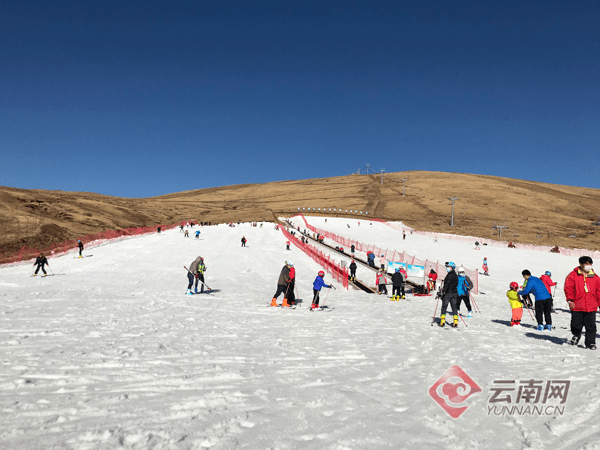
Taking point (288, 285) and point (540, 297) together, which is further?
point (288, 285)

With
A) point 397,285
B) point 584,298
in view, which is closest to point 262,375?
point 584,298

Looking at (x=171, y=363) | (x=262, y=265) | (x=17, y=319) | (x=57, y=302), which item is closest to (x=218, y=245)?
(x=262, y=265)

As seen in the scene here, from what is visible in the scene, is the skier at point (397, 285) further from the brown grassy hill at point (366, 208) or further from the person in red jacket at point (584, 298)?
the brown grassy hill at point (366, 208)

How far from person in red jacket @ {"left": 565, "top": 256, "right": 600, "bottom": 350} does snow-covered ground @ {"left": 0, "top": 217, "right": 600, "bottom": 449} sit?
0.40 metres

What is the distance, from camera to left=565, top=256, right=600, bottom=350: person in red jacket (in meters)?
7.31

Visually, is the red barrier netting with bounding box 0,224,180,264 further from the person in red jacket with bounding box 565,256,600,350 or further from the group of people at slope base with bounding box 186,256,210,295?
the person in red jacket with bounding box 565,256,600,350

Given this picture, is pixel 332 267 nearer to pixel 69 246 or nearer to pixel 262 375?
pixel 262 375

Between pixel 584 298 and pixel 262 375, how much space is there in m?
6.88

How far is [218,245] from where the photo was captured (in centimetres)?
3962

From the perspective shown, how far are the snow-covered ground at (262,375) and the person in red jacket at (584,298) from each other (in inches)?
15.7

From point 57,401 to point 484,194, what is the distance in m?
141

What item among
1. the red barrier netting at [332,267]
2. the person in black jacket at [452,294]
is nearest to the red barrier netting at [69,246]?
the red barrier netting at [332,267]

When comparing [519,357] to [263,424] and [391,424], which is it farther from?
[263,424]

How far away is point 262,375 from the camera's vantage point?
18.8 feet
